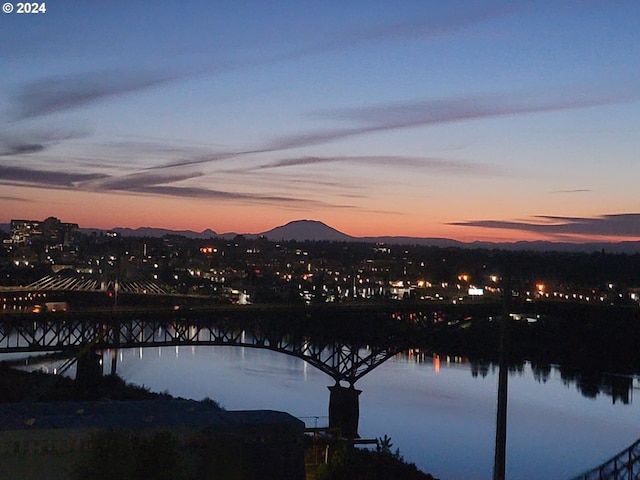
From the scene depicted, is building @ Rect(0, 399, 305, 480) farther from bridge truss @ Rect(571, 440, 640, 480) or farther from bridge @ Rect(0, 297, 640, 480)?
bridge @ Rect(0, 297, 640, 480)

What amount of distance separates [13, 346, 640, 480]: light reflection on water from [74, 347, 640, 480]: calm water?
0.04 metres

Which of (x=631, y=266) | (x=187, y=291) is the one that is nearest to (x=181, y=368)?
(x=187, y=291)

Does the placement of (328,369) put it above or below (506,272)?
below

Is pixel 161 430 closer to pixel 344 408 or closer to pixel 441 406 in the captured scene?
pixel 344 408

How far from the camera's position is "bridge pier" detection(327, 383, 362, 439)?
33.1m

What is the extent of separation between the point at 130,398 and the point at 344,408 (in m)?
8.17

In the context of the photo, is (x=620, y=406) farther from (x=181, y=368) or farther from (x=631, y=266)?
(x=631, y=266)

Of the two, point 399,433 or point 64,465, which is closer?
point 64,465

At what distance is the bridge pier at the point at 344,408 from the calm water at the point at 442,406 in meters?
0.44

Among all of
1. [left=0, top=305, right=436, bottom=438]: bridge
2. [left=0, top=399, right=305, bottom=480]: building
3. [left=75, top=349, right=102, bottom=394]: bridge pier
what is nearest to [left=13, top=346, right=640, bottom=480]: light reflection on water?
[left=0, top=305, right=436, bottom=438]: bridge

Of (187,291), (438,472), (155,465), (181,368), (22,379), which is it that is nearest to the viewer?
(155,465)

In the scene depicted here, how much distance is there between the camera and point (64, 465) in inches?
517

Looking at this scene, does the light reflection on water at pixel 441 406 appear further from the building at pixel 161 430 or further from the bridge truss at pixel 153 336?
the building at pixel 161 430

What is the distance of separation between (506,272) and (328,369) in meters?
21.2
